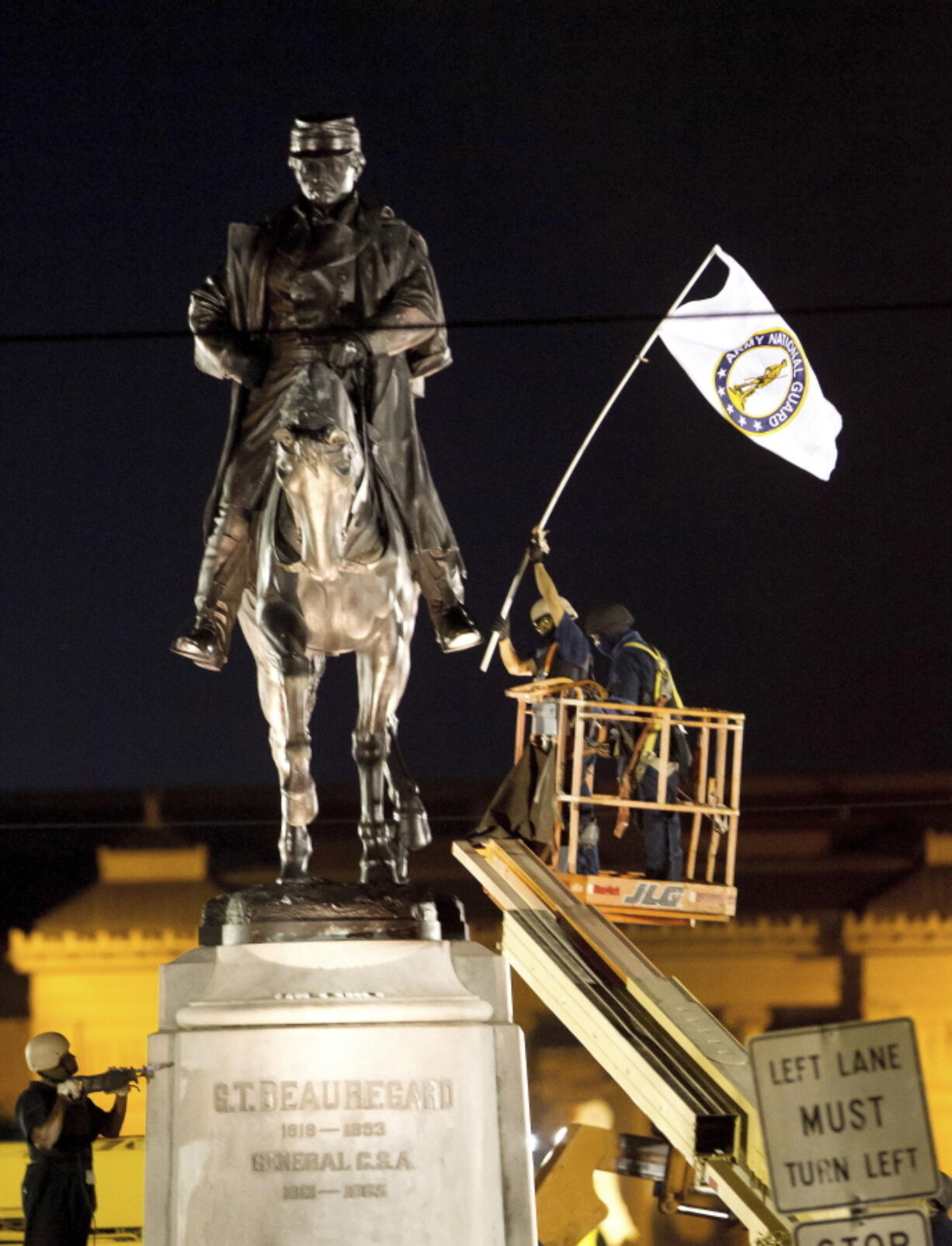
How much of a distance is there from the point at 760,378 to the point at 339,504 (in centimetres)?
604

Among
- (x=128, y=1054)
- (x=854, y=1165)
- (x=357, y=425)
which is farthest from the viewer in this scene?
(x=128, y=1054)

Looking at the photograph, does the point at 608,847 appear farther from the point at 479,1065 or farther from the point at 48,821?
the point at 479,1065

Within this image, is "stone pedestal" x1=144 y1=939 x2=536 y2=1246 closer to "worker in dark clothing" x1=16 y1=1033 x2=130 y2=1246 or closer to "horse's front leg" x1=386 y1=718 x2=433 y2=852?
Answer: "worker in dark clothing" x1=16 y1=1033 x2=130 y2=1246

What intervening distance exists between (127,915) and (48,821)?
62.1 inches

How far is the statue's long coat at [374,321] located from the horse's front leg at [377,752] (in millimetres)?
538

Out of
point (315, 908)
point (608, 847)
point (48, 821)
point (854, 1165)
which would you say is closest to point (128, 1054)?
point (48, 821)

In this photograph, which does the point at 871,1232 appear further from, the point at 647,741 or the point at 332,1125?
the point at 647,741

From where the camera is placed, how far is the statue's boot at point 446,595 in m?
8.35

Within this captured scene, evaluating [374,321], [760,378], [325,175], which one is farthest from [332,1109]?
[760,378]

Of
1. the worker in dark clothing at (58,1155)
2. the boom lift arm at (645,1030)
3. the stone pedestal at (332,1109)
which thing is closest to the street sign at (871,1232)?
the stone pedestal at (332,1109)

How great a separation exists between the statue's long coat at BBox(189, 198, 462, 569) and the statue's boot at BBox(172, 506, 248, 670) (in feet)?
0.51

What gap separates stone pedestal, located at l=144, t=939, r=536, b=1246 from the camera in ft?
23.0

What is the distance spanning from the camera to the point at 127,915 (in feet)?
58.4

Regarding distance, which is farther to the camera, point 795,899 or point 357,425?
point 795,899
